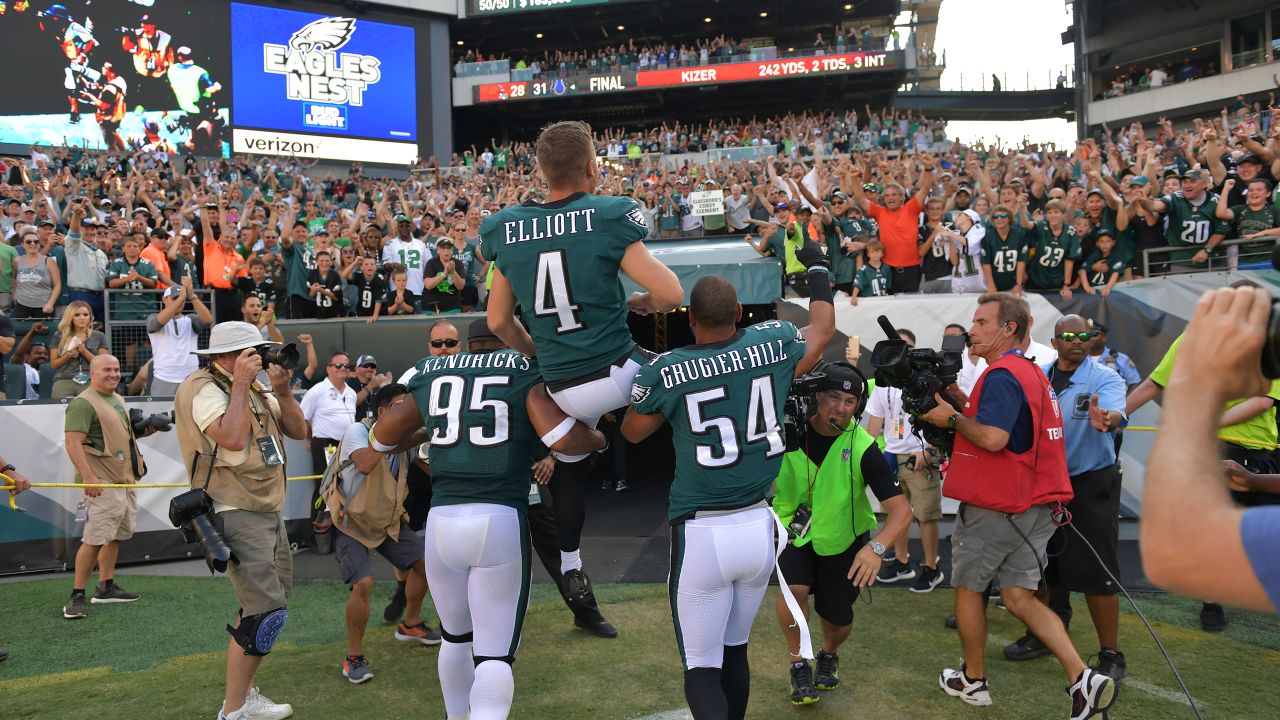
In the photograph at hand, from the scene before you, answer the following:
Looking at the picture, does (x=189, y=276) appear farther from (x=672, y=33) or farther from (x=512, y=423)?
(x=672, y=33)

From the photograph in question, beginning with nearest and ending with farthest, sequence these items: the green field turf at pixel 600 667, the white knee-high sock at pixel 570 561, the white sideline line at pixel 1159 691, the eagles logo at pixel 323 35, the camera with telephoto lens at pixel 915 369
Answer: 1. the camera with telephoto lens at pixel 915 369
2. the white sideline line at pixel 1159 691
3. the green field turf at pixel 600 667
4. the white knee-high sock at pixel 570 561
5. the eagles logo at pixel 323 35

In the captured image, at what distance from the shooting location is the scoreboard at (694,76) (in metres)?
36.1

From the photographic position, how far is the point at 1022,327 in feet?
16.2

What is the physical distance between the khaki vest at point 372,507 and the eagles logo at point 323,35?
32055 mm

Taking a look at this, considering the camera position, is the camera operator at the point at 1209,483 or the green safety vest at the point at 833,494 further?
the green safety vest at the point at 833,494

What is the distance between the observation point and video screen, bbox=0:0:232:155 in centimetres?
2956

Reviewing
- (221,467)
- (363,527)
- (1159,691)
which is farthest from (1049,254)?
(221,467)

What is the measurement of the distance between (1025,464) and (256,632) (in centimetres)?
412

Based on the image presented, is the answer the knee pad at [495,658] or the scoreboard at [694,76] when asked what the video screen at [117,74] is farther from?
the knee pad at [495,658]

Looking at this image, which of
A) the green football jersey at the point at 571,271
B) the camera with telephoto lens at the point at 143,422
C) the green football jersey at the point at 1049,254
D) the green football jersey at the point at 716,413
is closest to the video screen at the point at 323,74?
the green football jersey at the point at 1049,254

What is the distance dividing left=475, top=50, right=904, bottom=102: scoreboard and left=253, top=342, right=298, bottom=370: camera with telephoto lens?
3432 cm

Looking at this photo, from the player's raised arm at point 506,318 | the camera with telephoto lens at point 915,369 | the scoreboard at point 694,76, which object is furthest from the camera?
the scoreboard at point 694,76

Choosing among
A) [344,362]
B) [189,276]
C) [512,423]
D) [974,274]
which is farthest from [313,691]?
[974,274]

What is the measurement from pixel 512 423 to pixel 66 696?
376cm
